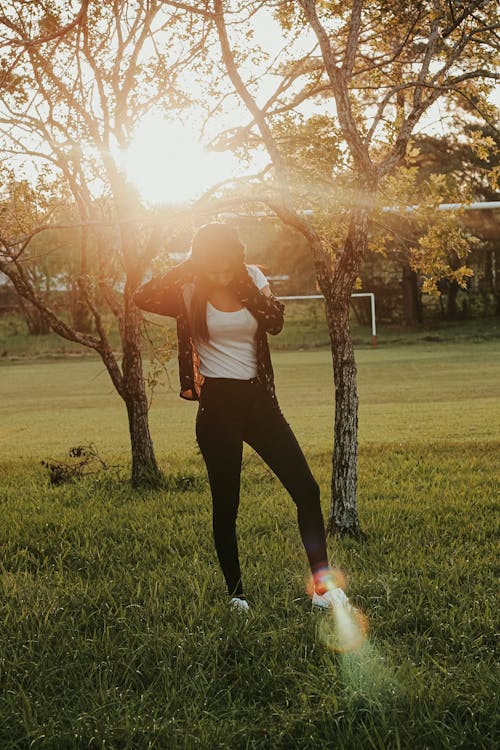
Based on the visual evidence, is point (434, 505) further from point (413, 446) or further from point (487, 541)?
point (413, 446)

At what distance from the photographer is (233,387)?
4090mm

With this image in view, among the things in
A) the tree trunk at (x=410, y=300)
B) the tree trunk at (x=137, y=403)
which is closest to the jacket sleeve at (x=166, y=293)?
the tree trunk at (x=137, y=403)

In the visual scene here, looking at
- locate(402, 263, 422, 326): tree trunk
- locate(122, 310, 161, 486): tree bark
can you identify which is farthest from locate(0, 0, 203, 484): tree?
locate(402, 263, 422, 326): tree trunk

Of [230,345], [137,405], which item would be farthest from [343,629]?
[137,405]

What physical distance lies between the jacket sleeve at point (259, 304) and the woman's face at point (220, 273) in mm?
50

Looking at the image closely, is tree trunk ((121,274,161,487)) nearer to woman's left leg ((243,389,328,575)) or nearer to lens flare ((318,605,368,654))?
woman's left leg ((243,389,328,575))

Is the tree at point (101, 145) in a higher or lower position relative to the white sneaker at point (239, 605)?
higher

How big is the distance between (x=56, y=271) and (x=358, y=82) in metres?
45.2

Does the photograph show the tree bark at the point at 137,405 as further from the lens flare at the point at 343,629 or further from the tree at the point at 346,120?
the lens flare at the point at 343,629

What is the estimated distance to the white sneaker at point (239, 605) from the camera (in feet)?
13.3

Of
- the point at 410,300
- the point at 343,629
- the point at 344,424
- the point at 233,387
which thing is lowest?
the point at 343,629

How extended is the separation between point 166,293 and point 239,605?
1.67m

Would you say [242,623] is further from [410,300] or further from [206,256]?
[410,300]

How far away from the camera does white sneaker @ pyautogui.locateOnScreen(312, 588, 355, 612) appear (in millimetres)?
4061
